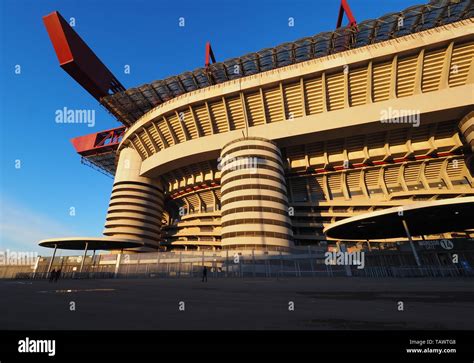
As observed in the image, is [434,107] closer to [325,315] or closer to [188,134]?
[188,134]

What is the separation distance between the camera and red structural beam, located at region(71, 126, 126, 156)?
71562 mm

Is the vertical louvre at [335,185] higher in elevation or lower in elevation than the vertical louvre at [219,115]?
lower

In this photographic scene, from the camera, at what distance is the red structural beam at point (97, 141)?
71.6m

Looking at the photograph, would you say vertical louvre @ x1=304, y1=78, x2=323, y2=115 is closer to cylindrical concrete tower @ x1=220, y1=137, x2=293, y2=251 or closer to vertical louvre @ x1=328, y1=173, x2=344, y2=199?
cylindrical concrete tower @ x1=220, y1=137, x2=293, y2=251

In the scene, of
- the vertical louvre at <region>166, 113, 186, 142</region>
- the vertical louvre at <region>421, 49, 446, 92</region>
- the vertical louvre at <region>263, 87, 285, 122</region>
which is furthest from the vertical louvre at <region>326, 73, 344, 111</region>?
the vertical louvre at <region>166, 113, 186, 142</region>

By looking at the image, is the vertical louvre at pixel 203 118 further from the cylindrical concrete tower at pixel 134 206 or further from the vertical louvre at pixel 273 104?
the cylindrical concrete tower at pixel 134 206

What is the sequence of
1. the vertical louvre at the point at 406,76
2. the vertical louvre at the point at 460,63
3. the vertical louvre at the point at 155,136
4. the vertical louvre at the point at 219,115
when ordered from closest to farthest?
the vertical louvre at the point at 460,63, the vertical louvre at the point at 406,76, the vertical louvre at the point at 219,115, the vertical louvre at the point at 155,136

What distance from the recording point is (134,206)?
58.1 m

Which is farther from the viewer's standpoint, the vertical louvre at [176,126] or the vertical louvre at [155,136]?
the vertical louvre at [155,136]

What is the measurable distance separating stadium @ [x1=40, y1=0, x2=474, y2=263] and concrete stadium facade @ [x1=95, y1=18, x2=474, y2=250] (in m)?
0.21

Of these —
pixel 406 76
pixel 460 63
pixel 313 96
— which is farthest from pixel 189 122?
pixel 460 63

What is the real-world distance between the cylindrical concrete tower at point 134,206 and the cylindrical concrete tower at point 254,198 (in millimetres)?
23036

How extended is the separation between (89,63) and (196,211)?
40.3m

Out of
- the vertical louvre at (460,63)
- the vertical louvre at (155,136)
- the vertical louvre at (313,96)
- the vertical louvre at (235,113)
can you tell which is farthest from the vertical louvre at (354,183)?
the vertical louvre at (155,136)
